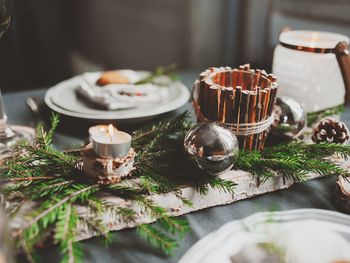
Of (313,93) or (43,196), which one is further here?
(313,93)

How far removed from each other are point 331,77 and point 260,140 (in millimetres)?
198

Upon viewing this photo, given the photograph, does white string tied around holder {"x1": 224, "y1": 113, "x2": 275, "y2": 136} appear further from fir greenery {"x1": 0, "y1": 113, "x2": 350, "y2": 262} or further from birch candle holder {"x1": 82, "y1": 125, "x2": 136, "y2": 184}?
birch candle holder {"x1": 82, "y1": 125, "x2": 136, "y2": 184}

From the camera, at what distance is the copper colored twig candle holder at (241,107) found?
0.51 meters

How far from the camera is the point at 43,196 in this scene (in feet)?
1.47

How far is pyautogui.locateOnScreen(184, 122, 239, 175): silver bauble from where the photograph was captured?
470 mm

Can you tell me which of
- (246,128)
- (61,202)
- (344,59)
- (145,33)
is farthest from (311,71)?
(145,33)

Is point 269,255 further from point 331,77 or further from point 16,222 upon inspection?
point 331,77

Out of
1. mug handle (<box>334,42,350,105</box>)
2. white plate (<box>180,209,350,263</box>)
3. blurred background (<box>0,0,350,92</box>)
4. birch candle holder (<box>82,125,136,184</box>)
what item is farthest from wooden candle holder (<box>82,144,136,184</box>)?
blurred background (<box>0,0,350,92</box>)

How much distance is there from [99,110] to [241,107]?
0.29 metres

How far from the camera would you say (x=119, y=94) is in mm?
735

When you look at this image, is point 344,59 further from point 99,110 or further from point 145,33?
point 145,33

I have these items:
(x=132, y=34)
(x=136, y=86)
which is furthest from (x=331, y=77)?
(x=132, y=34)

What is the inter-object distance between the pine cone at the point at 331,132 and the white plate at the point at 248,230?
0.15 meters

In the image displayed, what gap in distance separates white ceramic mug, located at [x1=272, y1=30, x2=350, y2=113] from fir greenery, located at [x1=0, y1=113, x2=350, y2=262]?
0.45 feet
